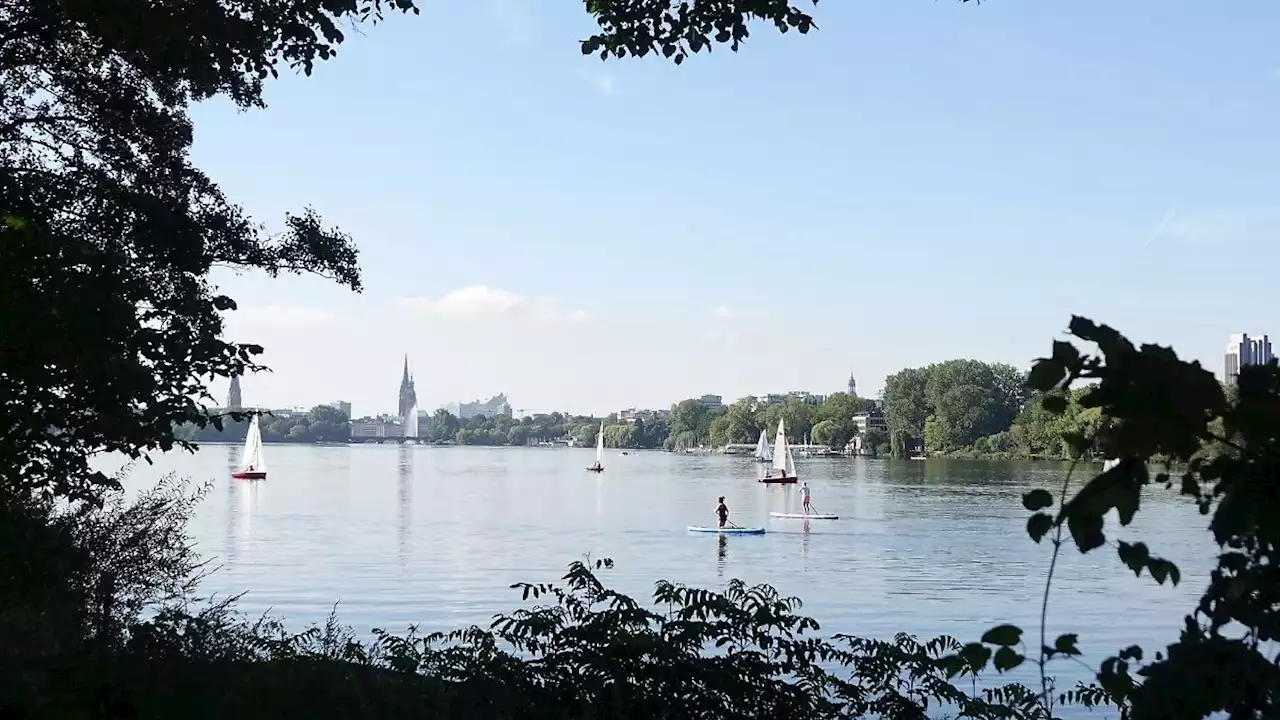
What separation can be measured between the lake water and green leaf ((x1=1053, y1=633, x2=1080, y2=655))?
523 centimetres

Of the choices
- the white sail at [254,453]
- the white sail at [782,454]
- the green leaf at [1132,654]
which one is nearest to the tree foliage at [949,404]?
the white sail at [782,454]

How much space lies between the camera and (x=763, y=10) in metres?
8.22

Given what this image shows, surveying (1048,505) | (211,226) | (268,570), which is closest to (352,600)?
(268,570)

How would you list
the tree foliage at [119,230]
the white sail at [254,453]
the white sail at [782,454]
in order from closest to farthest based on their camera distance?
the tree foliage at [119,230]
the white sail at [254,453]
the white sail at [782,454]

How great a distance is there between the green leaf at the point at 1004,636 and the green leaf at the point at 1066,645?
0.43 ft

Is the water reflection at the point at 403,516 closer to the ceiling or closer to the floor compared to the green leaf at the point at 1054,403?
closer to the floor

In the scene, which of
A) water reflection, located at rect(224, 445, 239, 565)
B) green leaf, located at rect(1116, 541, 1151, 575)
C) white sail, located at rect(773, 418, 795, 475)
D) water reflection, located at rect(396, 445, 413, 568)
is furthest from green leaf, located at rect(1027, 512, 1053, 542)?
white sail, located at rect(773, 418, 795, 475)

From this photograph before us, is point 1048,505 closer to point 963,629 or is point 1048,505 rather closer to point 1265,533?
point 1265,533

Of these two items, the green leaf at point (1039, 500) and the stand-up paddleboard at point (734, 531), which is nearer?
the green leaf at point (1039, 500)

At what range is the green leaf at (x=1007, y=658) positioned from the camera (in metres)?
Answer: 2.38

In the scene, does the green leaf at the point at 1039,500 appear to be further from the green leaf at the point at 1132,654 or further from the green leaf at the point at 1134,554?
the green leaf at the point at 1132,654

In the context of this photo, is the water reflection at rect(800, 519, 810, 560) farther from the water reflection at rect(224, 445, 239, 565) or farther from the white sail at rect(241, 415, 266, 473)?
the white sail at rect(241, 415, 266, 473)

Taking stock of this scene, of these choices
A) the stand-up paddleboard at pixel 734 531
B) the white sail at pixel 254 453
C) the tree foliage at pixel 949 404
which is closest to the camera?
the stand-up paddleboard at pixel 734 531

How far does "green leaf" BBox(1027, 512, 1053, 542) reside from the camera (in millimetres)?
2227
